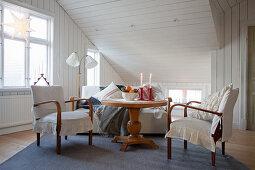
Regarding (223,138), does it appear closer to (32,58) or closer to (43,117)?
(43,117)

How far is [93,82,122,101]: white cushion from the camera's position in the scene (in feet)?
11.5

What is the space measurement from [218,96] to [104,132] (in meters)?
1.72

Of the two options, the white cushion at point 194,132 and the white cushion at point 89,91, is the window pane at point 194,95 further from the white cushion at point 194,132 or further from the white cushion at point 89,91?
the white cushion at point 194,132

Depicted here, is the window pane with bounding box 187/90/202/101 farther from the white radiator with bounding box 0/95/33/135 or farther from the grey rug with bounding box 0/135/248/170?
the white radiator with bounding box 0/95/33/135

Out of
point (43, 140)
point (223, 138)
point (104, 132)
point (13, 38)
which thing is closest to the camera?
point (223, 138)

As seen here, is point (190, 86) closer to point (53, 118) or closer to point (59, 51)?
point (59, 51)

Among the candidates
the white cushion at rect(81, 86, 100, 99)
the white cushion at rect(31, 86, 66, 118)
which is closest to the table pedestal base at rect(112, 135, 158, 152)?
the white cushion at rect(31, 86, 66, 118)

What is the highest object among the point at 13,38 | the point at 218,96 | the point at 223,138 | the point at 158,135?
the point at 13,38

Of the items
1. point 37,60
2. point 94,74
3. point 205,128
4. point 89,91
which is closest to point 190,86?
point 94,74

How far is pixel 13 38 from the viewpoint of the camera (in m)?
3.56

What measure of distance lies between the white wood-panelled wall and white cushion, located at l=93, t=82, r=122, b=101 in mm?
2000

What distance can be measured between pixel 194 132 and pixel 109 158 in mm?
952

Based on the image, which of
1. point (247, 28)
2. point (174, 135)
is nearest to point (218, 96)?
point (174, 135)

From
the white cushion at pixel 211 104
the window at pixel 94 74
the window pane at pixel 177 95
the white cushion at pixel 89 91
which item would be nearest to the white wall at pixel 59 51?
the window at pixel 94 74
